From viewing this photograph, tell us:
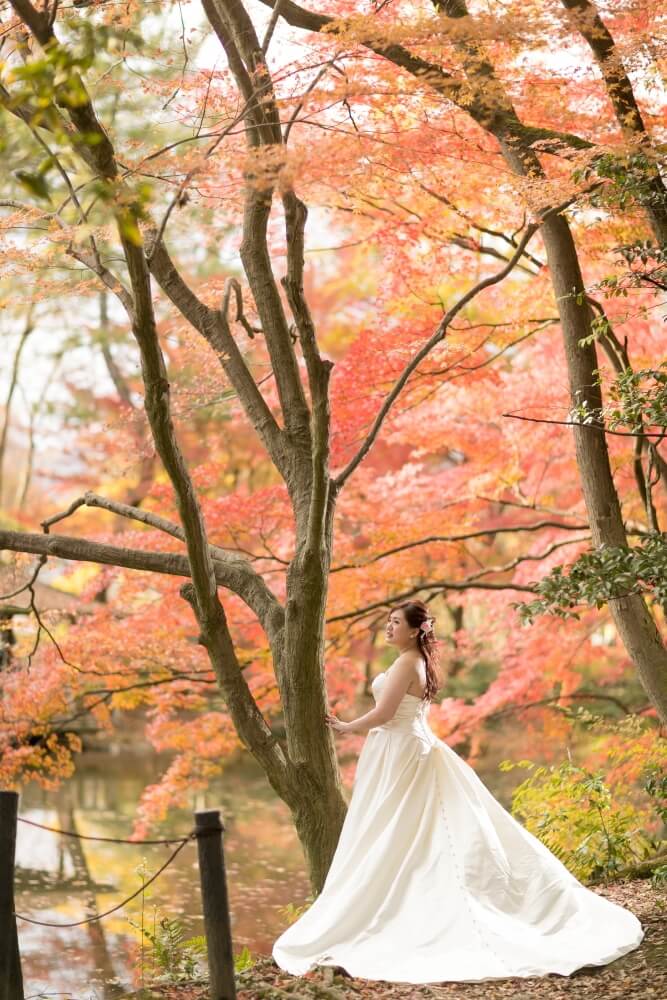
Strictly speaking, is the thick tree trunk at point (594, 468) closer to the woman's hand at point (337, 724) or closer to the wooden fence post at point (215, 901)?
the woman's hand at point (337, 724)

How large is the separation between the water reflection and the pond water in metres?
0.01

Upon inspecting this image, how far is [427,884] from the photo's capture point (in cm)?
436

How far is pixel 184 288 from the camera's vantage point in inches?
239

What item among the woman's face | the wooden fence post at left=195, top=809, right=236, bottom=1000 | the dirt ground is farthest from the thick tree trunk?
the wooden fence post at left=195, top=809, right=236, bottom=1000

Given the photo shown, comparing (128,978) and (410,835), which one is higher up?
(410,835)

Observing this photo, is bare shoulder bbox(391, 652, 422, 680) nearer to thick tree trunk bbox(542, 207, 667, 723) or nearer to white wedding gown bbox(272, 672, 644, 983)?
white wedding gown bbox(272, 672, 644, 983)

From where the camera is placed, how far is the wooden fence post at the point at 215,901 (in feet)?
11.6

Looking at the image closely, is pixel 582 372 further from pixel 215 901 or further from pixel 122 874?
pixel 122 874

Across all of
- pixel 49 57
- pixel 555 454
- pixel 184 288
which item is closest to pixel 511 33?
pixel 184 288

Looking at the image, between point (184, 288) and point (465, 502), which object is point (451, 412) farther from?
point (184, 288)

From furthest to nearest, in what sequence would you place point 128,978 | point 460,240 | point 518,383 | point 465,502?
point 465,502, point 518,383, point 128,978, point 460,240

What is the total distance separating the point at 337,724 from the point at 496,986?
1415mm

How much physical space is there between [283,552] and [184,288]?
327 centimetres

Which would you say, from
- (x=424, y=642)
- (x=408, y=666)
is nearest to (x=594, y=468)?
(x=424, y=642)
